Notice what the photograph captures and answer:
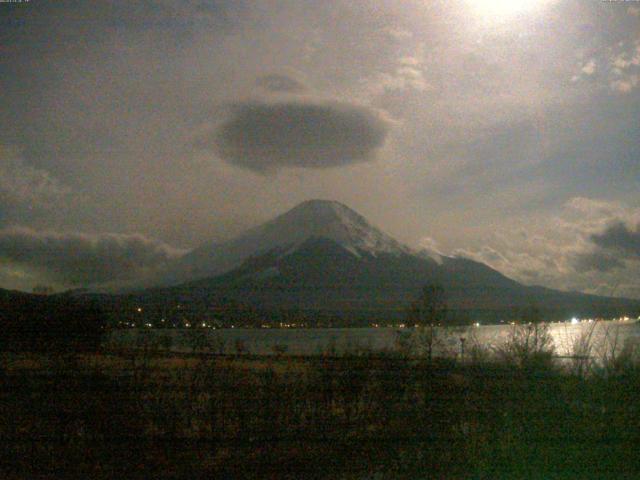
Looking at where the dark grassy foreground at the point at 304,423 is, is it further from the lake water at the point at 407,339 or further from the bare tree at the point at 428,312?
the bare tree at the point at 428,312

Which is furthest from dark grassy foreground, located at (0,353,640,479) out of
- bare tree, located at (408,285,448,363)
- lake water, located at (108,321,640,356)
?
bare tree, located at (408,285,448,363)

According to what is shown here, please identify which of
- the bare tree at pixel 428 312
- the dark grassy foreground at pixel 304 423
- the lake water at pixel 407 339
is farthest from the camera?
the bare tree at pixel 428 312

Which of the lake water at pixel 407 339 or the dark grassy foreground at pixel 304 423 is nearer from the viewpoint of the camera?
the dark grassy foreground at pixel 304 423

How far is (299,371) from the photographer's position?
8.32 metres

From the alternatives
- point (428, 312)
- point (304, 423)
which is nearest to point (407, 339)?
point (428, 312)

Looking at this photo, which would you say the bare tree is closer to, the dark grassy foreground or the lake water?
the lake water

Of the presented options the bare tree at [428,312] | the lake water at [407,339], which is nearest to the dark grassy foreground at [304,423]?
the lake water at [407,339]

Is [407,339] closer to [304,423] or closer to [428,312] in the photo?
[428,312]

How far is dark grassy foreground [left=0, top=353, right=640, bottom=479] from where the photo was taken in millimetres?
5539

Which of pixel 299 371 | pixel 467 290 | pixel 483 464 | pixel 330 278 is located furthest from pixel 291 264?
pixel 483 464

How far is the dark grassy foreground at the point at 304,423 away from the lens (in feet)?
18.2

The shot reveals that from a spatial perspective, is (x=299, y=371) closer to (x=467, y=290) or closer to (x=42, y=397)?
(x=42, y=397)

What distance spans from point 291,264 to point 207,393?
3932cm

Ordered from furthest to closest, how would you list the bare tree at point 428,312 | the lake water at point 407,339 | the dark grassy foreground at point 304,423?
the bare tree at point 428,312
the lake water at point 407,339
the dark grassy foreground at point 304,423
